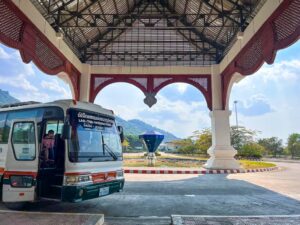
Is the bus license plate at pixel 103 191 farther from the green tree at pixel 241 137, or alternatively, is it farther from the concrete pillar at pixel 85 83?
the green tree at pixel 241 137

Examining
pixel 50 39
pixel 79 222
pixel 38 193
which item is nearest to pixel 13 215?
pixel 38 193

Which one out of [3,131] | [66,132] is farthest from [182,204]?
[3,131]

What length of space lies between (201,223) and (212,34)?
11502mm

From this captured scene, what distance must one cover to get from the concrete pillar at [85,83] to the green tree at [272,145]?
35.0 m

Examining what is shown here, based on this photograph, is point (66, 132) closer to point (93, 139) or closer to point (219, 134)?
point (93, 139)

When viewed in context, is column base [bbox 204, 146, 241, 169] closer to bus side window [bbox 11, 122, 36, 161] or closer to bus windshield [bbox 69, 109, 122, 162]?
bus windshield [bbox 69, 109, 122, 162]

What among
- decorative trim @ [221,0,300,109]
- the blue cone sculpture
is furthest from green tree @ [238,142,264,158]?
decorative trim @ [221,0,300,109]

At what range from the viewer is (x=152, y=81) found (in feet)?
48.2

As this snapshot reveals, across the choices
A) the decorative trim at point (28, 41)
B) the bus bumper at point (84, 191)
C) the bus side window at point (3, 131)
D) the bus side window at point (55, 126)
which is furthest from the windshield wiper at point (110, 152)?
the decorative trim at point (28, 41)

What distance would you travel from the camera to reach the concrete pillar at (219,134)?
13.6m

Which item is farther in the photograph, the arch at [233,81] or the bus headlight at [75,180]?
the arch at [233,81]

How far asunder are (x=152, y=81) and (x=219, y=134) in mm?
4846

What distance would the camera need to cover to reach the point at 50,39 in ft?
33.1

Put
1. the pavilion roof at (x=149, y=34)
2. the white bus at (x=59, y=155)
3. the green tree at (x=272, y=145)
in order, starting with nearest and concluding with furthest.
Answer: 1. the white bus at (x=59, y=155)
2. the pavilion roof at (x=149, y=34)
3. the green tree at (x=272, y=145)
